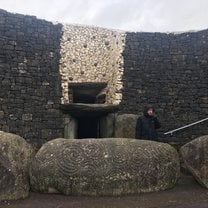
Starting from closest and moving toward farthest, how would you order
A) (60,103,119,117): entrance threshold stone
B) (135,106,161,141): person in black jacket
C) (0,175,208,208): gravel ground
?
(0,175,208,208): gravel ground, (135,106,161,141): person in black jacket, (60,103,119,117): entrance threshold stone

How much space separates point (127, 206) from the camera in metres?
7.34

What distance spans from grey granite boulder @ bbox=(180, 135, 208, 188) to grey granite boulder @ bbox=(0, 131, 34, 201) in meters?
3.19

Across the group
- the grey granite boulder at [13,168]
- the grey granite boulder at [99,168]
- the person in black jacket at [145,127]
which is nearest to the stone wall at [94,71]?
the person in black jacket at [145,127]

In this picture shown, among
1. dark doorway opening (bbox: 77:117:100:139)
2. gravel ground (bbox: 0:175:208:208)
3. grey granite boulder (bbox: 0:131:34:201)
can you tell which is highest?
dark doorway opening (bbox: 77:117:100:139)

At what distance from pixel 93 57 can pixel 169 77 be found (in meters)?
2.60

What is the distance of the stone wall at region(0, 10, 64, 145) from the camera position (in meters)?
12.4

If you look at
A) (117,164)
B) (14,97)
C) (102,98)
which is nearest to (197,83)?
(102,98)

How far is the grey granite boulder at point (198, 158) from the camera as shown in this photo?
8562 mm

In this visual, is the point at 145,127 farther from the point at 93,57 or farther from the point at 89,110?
the point at 93,57

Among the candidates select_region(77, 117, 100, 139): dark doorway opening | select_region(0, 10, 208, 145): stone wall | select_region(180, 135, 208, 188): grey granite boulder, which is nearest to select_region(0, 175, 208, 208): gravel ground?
select_region(180, 135, 208, 188): grey granite boulder

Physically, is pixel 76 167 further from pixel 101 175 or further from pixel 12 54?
pixel 12 54

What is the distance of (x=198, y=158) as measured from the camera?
28.3 feet

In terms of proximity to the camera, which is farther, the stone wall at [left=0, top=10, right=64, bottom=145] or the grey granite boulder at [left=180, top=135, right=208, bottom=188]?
the stone wall at [left=0, top=10, right=64, bottom=145]

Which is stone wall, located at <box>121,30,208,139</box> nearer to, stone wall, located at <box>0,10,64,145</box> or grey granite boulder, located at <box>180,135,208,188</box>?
stone wall, located at <box>0,10,64,145</box>
